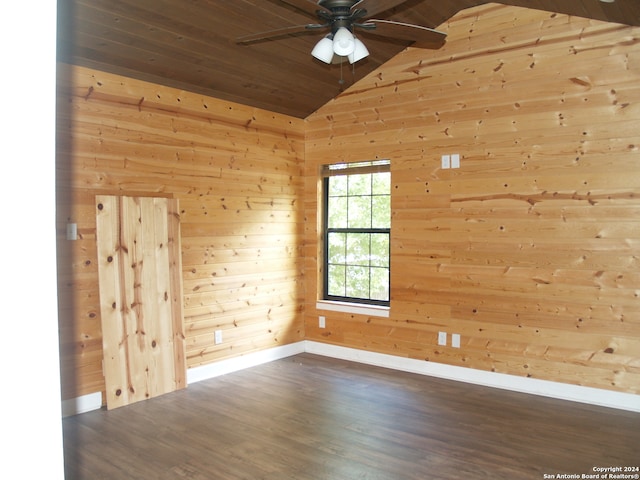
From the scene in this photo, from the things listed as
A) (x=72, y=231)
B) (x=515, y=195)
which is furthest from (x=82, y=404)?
(x=515, y=195)

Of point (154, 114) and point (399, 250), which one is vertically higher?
point (154, 114)

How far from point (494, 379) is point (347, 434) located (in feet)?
5.57

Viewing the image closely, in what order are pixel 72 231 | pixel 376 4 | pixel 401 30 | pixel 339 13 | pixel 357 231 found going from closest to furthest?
pixel 376 4, pixel 339 13, pixel 401 30, pixel 72 231, pixel 357 231

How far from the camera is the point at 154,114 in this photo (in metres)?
4.23

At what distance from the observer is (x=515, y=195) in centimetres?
426

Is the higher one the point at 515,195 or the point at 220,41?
the point at 220,41

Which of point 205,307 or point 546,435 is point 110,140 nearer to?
point 205,307

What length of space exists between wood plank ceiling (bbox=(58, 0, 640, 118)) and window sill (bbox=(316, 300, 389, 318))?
7.59 feet

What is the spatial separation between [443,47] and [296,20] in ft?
5.21

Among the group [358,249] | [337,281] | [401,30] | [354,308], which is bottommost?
[354,308]

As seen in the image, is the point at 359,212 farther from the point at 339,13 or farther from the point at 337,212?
the point at 339,13

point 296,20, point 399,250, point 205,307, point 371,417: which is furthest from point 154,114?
point 371,417

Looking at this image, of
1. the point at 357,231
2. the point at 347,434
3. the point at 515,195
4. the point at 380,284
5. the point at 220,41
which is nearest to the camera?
the point at 347,434

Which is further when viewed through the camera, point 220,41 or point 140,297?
point 140,297
